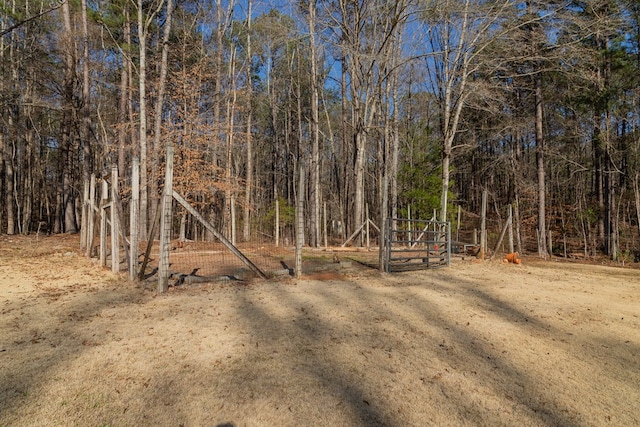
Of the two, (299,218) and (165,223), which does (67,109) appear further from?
(299,218)

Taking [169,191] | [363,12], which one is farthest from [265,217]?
[169,191]

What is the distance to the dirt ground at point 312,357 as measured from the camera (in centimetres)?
279

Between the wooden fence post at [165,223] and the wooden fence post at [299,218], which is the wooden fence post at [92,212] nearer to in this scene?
the wooden fence post at [165,223]

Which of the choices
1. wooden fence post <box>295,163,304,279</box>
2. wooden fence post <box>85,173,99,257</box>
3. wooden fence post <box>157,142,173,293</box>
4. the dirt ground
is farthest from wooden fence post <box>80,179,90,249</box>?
wooden fence post <box>295,163,304,279</box>

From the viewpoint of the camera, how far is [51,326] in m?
4.43

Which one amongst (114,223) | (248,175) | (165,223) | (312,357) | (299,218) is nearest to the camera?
(312,357)

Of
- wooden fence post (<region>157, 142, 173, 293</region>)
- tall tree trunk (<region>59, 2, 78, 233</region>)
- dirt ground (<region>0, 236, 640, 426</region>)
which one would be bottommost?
dirt ground (<region>0, 236, 640, 426</region>)

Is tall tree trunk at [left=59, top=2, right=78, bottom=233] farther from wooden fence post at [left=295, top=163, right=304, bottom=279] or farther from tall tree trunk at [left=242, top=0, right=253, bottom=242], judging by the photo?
wooden fence post at [left=295, top=163, right=304, bottom=279]

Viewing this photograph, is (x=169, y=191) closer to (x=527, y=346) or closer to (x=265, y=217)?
(x=527, y=346)

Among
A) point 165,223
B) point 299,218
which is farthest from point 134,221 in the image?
point 299,218

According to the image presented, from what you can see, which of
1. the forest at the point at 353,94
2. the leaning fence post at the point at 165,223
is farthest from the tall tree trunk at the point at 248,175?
the leaning fence post at the point at 165,223

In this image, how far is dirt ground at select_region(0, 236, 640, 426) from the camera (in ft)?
9.15

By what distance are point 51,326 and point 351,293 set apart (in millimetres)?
4313

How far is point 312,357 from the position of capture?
3.74 m
